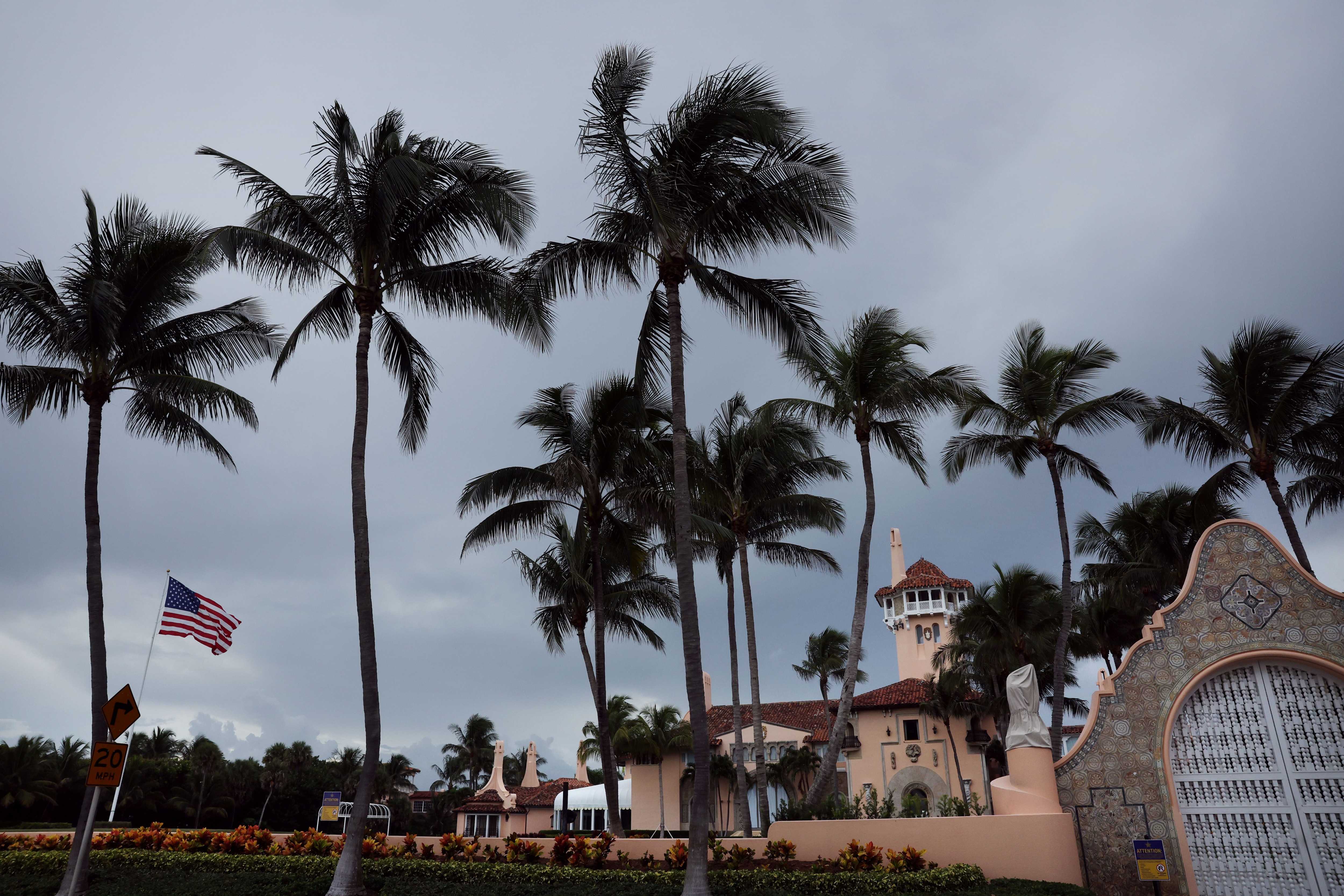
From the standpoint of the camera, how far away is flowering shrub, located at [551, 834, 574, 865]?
16.1m

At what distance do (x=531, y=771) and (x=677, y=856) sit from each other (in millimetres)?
43288

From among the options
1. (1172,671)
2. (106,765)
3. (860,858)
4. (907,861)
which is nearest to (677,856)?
(860,858)

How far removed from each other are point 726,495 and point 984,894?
11.8m

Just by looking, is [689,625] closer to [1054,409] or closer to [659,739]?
[1054,409]

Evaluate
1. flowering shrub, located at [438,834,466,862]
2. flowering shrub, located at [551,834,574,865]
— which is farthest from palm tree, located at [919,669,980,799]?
flowering shrub, located at [438,834,466,862]

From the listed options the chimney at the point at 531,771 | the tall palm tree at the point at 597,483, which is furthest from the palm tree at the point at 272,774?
the tall palm tree at the point at 597,483

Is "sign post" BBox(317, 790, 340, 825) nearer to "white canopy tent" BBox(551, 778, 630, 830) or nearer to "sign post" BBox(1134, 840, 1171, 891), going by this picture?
"white canopy tent" BBox(551, 778, 630, 830)

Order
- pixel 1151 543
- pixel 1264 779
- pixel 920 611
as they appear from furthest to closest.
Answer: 1. pixel 920 611
2. pixel 1151 543
3. pixel 1264 779

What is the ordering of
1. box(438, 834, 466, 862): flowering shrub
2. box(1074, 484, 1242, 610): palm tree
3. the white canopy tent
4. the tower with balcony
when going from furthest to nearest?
the tower with balcony < the white canopy tent < box(1074, 484, 1242, 610): palm tree < box(438, 834, 466, 862): flowering shrub

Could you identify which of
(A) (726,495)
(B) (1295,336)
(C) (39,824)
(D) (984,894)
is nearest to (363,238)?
(A) (726,495)

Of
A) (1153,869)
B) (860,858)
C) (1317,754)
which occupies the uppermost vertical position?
(1317,754)

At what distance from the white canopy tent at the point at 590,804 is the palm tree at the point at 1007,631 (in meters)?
16.4

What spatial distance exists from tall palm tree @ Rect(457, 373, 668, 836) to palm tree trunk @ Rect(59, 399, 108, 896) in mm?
8074

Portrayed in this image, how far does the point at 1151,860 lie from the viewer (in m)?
13.3
